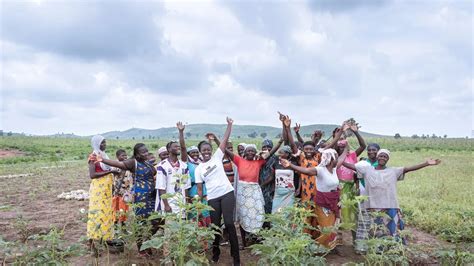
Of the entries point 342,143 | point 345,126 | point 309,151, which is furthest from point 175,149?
point 342,143

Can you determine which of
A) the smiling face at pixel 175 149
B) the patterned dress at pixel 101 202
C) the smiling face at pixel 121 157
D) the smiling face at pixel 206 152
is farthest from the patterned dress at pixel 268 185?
the patterned dress at pixel 101 202

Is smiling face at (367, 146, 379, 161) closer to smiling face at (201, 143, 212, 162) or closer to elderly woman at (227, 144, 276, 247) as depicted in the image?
elderly woman at (227, 144, 276, 247)

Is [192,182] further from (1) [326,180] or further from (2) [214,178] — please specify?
(1) [326,180]

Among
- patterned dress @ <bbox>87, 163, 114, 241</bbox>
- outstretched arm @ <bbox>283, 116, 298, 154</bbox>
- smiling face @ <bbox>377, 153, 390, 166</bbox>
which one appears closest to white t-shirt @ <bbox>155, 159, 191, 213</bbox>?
patterned dress @ <bbox>87, 163, 114, 241</bbox>

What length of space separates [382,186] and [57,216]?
7041 mm

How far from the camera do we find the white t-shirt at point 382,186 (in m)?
5.31

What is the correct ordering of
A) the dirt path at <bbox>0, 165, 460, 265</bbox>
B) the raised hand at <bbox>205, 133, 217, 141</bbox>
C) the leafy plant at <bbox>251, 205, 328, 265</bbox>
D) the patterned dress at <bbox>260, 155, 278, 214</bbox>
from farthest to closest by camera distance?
the patterned dress at <bbox>260, 155, 278, 214</bbox>
the raised hand at <bbox>205, 133, 217, 141</bbox>
the dirt path at <bbox>0, 165, 460, 265</bbox>
the leafy plant at <bbox>251, 205, 328, 265</bbox>

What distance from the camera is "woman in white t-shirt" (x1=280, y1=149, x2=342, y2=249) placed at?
5.21 meters

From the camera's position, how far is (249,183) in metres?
5.75

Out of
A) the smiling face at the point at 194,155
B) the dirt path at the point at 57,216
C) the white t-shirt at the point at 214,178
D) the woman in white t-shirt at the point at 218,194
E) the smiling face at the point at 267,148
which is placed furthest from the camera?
the smiling face at the point at 194,155

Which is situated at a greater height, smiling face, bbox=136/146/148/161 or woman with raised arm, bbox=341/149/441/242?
smiling face, bbox=136/146/148/161

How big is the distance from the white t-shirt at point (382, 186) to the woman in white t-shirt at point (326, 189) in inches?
18.1

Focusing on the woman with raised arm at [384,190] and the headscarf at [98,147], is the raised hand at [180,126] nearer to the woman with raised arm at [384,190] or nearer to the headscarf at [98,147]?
the headscarf at [98,147]

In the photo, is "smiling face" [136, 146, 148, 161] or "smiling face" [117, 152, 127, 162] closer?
"smiling face" [136, 146, 148, 161]
